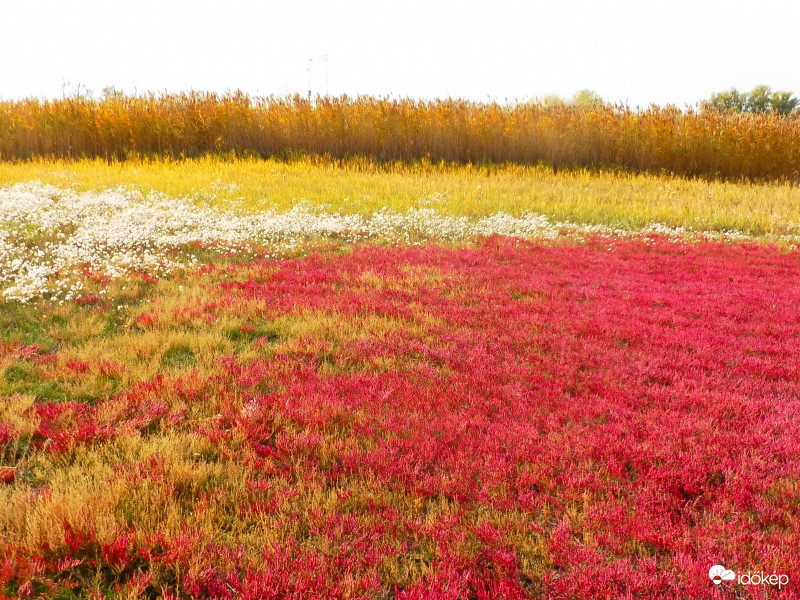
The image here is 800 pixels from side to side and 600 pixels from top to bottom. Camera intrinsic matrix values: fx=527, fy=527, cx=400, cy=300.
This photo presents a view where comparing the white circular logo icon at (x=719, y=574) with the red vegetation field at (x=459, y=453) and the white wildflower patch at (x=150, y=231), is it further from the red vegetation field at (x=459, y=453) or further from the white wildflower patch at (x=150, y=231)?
the white wildflower patch at (x=150, y=231)

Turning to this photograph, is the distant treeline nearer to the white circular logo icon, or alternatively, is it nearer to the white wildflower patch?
the white wildflower patch

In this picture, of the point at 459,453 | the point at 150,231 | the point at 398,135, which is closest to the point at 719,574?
the point at 459,453

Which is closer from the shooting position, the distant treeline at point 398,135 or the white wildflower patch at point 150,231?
the white wildflower patch at point 150,231

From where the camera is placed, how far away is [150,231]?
12172 millimetres

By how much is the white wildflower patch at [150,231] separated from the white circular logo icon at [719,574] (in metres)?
8.62

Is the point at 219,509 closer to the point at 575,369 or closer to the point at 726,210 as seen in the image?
the point at 575,369

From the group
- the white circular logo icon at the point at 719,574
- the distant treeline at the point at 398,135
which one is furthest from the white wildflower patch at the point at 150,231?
the white circular logo icon at the point at 719,574

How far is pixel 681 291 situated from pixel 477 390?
19.4 feet

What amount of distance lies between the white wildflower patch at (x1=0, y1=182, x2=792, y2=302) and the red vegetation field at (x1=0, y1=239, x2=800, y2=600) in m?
2.95

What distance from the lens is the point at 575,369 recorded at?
Result: 20.5 feet

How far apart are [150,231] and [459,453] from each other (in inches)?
406

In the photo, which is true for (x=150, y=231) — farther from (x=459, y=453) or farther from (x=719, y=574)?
(x=719, y=574)

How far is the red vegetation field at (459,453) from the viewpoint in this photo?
3.31 metres

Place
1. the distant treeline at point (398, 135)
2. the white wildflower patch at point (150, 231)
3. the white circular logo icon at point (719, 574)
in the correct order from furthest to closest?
1. the distant treeline at point (398, 135)
2. the white wildflower patch at point (150, 231)
3. the white circular logo icon at point (719, 574)
